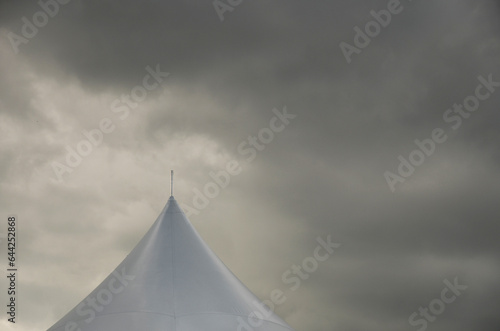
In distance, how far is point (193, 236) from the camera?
14.9 metres

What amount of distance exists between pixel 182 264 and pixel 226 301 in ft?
3.92

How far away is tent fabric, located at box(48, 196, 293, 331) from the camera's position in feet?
43.2

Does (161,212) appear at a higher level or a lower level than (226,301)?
higher

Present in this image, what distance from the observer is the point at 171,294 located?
1361 cm

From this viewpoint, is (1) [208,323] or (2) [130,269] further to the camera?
(2) [130,269]

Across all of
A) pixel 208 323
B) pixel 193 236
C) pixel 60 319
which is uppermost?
pixel 193 236

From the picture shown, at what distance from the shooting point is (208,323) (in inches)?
518

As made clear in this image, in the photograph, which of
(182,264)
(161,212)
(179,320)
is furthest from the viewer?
(161,212)

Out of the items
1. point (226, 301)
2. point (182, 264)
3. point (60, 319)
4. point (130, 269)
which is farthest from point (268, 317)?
point (60, 319)

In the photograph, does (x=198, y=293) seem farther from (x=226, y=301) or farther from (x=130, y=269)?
(x=130, y=269)

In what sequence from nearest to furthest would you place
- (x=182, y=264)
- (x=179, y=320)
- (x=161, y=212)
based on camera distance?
(x=179, y=320), (x=182, y=264), (x=161, y=212)

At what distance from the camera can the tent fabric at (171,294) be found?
13164 mm

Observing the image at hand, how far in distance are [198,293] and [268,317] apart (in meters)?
1.60

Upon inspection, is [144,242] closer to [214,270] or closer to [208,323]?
[214,270]
